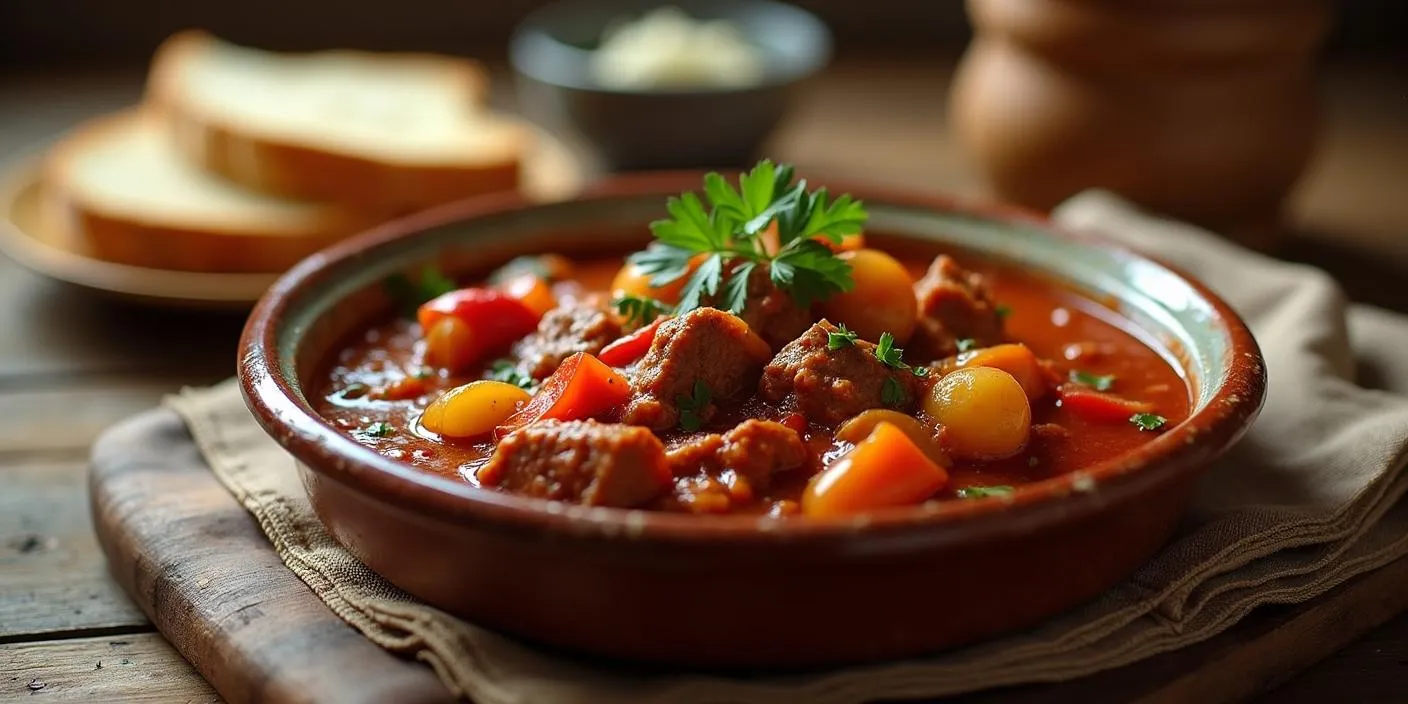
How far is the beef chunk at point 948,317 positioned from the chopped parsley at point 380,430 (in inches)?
52.4

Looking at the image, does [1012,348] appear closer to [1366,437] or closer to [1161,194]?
[1366,437]

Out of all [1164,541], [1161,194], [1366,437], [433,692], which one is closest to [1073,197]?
[1161,194]

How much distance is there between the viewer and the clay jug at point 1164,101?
17.4 ft

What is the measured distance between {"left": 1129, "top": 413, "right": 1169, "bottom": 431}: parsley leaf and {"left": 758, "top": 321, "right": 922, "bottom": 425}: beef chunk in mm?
→ 544

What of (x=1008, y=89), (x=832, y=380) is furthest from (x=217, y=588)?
(x=1008, y=89)

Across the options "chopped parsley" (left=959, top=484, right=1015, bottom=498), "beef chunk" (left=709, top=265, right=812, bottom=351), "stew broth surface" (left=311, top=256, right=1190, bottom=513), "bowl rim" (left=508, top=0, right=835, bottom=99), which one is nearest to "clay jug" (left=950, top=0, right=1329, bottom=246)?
"bowl rim" (left=508, top=0, right=835, bottom=99)

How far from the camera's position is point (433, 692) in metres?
2.78

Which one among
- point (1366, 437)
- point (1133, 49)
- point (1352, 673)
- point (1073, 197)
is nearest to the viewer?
point (1352, 673)

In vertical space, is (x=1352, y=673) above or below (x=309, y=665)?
below

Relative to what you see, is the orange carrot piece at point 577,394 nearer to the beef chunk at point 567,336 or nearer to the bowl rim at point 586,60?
the beef chunk at point 567,336

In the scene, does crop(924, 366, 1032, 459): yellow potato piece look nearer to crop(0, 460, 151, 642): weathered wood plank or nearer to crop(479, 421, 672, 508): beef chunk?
crop(479, 421, 672, 508): beef chunk

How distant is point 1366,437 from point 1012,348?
0.89 meters

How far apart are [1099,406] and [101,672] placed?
7.87 feet

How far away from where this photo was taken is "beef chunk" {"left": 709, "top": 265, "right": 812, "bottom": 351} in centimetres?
352
